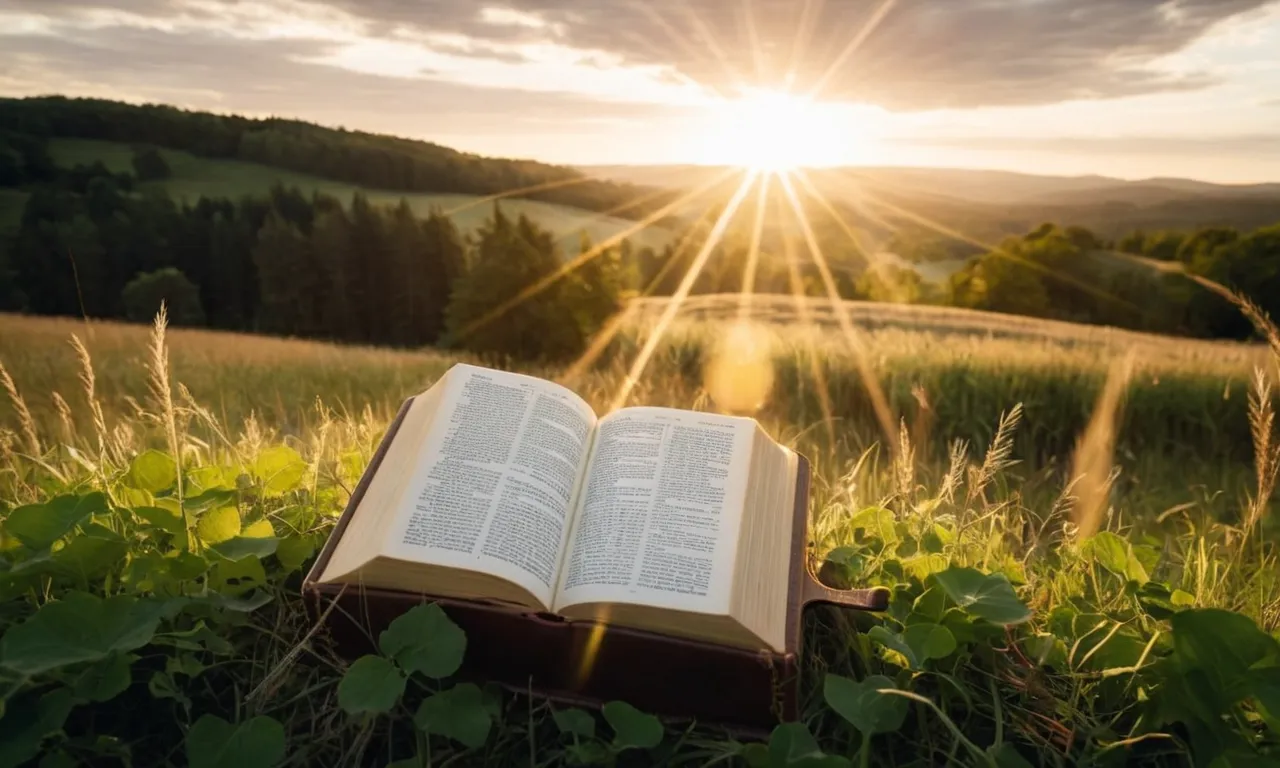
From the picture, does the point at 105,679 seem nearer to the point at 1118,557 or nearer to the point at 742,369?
the point at 1118,557

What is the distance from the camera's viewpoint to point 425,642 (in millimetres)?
1906

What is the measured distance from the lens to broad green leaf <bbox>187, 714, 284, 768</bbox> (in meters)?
1.81

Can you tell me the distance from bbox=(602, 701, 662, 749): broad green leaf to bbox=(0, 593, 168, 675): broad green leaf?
0.91 metres

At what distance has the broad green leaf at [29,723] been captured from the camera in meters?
1.87

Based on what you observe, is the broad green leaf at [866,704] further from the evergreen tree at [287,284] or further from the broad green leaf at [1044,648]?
the evergreen tree at [287,284]

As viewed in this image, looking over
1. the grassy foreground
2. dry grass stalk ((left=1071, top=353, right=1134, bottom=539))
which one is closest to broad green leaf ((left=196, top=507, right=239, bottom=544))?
the grassy foreground

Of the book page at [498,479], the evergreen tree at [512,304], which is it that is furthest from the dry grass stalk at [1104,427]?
the evergreen tree at [512,304]

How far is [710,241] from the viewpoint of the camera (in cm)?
1938

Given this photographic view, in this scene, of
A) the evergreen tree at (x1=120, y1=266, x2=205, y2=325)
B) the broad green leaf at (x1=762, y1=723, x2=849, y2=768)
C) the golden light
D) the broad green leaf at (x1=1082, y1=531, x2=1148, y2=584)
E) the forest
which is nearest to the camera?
the broad green leaf at (x1=762, y1=723, x2=849, y2=768)

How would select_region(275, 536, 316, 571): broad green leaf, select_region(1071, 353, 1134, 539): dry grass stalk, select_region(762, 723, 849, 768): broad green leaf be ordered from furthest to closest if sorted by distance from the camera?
1. select_region(1071, 353, 1134, 539): dry grass stalk
2. select_region(275, 536, 316, 571): broad green leaf
3. select_region(762, 723, 849, 768): broad green leaf

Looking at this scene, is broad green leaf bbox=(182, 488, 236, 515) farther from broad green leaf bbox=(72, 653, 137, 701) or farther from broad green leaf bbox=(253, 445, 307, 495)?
broad green leaf bbox=(72, 653, 137, 701)

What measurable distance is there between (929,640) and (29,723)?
72.7 inches

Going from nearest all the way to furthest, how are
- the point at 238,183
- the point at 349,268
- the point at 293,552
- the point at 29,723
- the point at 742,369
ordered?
1. the point at 29,723
2. the point at 293,552
3. the point at 742,369
4. the point at 349,268
5. the point at 238,183

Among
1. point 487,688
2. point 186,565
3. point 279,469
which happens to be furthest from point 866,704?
point 279,469
